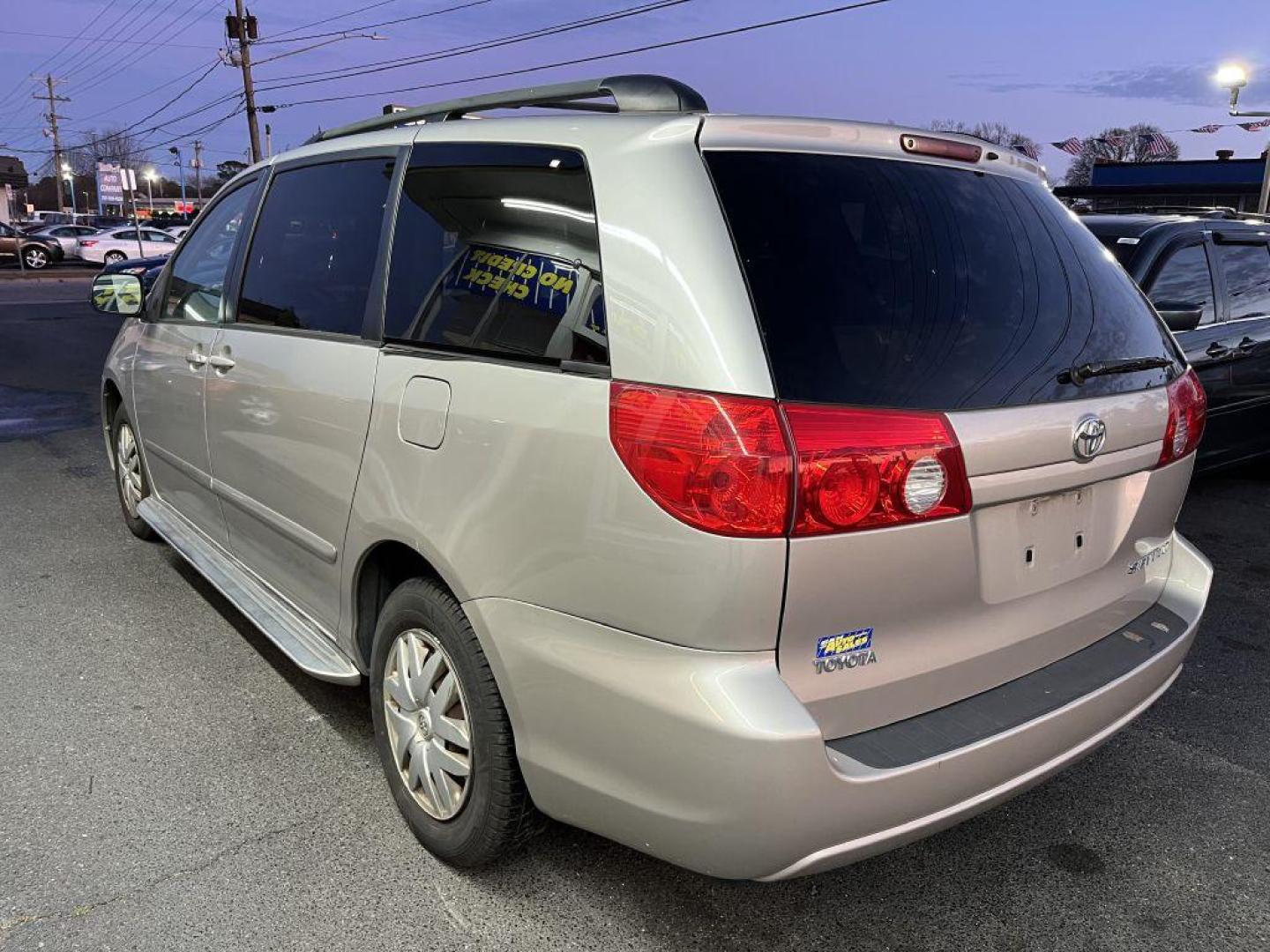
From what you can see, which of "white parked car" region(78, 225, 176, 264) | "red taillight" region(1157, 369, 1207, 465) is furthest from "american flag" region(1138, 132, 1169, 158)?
"white parked car" region(78, 225, 176, 264)

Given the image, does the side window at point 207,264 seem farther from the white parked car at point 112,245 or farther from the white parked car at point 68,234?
the white parked car at point 68,234

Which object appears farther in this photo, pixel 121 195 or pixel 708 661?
pixel 121 195

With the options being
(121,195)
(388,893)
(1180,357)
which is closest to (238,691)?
(388,893)

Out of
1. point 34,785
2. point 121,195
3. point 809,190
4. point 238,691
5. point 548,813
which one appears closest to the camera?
point 809,190

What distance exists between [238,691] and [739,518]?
2421mm

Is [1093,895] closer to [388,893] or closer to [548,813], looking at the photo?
[548,813]

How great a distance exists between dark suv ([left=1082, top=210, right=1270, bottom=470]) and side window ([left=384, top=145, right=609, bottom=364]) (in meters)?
4.10

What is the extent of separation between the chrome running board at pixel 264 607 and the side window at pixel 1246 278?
5358 mm

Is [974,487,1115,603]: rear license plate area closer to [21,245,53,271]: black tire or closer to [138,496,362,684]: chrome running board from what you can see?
[138,496,362,684]: chrome running board

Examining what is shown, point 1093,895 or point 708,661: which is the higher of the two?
point 708,661

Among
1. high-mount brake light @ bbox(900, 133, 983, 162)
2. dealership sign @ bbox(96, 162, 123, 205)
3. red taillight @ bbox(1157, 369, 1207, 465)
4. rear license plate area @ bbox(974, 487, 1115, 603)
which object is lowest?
rear license plate area @ bbox(974, 487, 1115, 603)

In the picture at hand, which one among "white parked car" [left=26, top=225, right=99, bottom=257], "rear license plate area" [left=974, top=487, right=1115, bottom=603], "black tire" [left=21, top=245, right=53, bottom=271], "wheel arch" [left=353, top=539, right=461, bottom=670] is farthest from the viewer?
"white parked car" [left=26, top=225, right=99, bottom=257]

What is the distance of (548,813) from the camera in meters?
2.15

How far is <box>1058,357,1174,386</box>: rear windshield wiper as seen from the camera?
2170 mm
